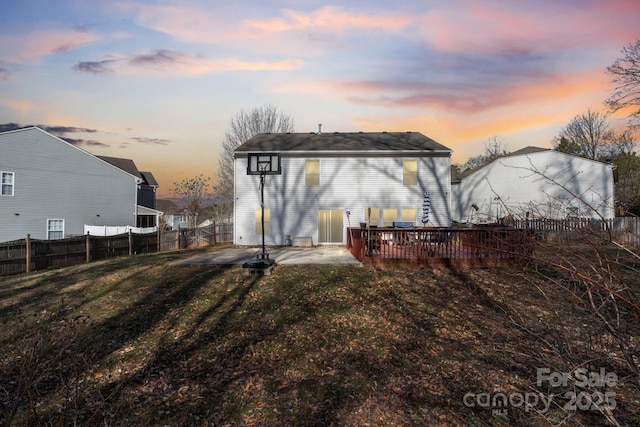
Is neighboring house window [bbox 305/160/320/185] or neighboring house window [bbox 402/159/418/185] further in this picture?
neighboring house window [bbox 305/160/320/185]

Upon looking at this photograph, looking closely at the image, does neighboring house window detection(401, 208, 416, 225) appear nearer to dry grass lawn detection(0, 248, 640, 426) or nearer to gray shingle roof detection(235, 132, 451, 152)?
gray shingle roof detection(235, 132, 451, 152)

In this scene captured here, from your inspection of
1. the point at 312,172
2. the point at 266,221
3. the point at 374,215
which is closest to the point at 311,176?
the point at 312,172

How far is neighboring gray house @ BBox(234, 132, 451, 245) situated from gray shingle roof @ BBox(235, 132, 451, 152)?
18 centimetres

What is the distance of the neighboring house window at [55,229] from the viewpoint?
78.3ft

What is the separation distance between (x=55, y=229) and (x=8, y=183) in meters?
4.08

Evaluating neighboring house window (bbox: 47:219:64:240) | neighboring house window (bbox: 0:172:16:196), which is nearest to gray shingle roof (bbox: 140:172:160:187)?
neighboring house window (bbox: 47:219:64:240)

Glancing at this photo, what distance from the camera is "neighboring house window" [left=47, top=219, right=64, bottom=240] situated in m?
23.9

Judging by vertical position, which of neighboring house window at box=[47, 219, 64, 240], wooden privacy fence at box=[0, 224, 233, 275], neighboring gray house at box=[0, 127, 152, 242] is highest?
neighboring gray house at box=[0, 127, 152, 242]

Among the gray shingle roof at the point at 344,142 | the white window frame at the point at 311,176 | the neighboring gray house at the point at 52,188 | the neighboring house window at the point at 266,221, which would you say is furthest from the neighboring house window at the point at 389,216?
the neighboring gray house at the point at 52,188

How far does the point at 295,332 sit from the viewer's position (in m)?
7.22

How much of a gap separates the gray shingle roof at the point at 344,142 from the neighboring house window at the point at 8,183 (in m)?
15.2

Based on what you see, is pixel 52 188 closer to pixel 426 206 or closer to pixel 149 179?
pixel 149 179

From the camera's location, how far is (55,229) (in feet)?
79.4

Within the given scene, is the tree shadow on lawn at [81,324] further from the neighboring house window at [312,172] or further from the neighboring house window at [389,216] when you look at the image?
the neighboring house window at [389,216]
